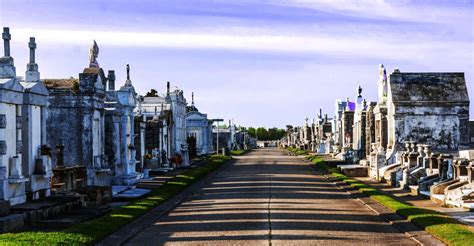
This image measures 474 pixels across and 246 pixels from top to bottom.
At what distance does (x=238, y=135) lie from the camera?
137 m

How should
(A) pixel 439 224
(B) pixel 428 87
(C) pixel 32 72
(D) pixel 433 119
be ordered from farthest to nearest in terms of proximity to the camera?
(B) pixel 428 87, (D) pixel 433 119, (C) pixel 32 72, (A) pixel 439 224

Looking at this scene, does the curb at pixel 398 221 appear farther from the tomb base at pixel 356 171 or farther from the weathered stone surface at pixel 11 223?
the tomb base at pixel 356 171

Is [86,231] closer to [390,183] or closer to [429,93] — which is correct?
[390,183]

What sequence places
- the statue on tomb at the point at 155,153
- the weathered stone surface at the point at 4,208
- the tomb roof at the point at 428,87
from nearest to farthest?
the weathered stone surface at the point at 4,208, the tomb roof at the point at 428,87, the statue on tomb at the point at 155,153

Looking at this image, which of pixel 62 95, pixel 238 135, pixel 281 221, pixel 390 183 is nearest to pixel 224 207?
pixel 281 221

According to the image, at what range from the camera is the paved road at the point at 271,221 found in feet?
48.5

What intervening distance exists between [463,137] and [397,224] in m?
22.6

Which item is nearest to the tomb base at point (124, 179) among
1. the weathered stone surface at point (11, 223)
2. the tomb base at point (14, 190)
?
the tomb base at point (14, 190)

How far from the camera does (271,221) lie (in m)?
17.7

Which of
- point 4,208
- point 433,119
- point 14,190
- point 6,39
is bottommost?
point 4,208

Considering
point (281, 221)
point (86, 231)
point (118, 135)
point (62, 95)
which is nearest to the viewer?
point (86, 231)

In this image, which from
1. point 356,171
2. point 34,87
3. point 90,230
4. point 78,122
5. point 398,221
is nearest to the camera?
point 90,230

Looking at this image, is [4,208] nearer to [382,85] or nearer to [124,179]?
[124,179]

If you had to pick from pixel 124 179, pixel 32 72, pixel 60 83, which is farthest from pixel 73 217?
pixel 124 179
